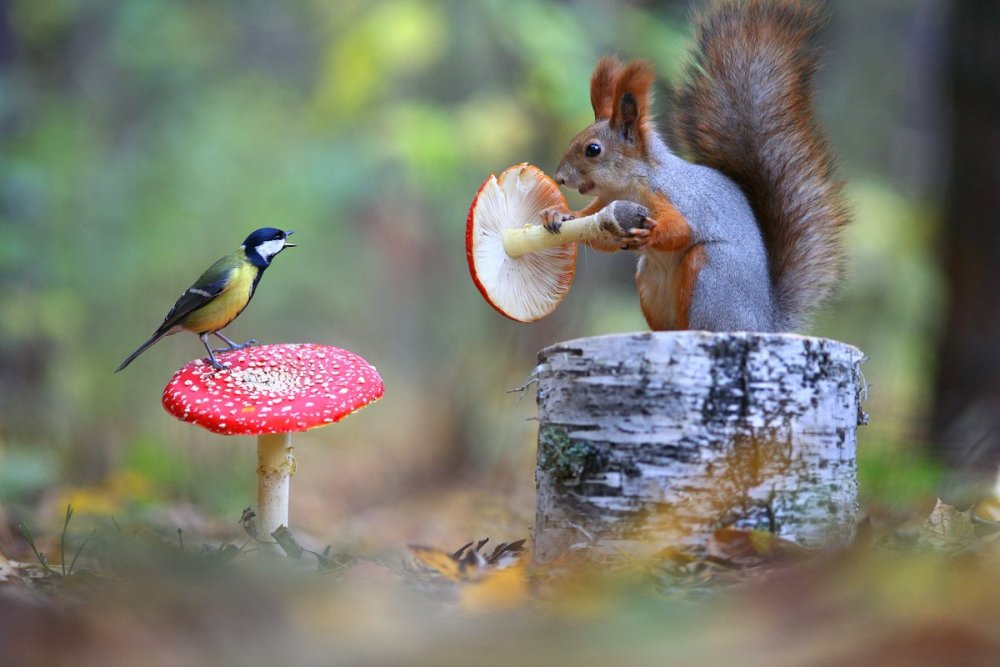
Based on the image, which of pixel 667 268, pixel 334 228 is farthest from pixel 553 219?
pixel 334 228

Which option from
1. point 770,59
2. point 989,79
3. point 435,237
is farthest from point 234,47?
point 770,59

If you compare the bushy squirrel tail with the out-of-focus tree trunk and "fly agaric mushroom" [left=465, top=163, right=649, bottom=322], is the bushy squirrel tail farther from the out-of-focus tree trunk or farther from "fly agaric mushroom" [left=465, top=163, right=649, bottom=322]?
the out-of-focus tree trunk

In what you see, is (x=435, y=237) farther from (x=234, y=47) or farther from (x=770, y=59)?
(x=234, y=47)

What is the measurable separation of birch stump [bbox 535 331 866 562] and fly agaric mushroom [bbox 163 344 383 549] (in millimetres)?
548

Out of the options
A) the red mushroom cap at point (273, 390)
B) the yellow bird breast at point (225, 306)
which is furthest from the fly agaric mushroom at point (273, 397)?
the yellow bird breast at point (225, 306)

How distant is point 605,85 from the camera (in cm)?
250

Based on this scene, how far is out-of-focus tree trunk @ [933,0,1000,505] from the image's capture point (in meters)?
4.54

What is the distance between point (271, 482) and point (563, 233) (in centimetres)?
97

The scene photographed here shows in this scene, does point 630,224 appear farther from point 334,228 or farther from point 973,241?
point 334,228

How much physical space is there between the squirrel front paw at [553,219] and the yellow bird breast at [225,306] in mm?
760

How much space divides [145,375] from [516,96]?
11.3 ft

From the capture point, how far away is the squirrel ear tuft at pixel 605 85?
248cm

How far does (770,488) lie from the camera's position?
1.94 m

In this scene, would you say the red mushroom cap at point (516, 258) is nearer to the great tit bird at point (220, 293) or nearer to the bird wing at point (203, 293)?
the great tit bird at point (220, 293)
